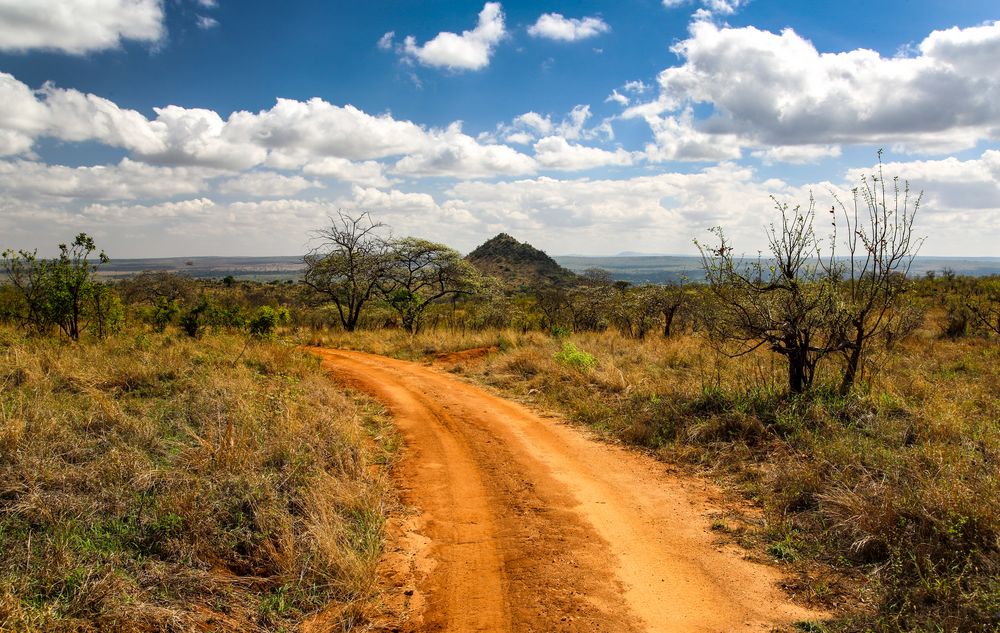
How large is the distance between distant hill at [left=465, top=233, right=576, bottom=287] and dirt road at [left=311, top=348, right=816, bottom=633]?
232 feet

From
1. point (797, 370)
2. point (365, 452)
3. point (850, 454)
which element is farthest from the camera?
point (797, 370)

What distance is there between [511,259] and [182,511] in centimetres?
8440

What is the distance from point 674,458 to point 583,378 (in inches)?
160

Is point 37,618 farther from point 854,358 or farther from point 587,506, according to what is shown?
point 854,358

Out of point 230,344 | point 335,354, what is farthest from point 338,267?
point 230,344

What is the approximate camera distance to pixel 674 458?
8.02m

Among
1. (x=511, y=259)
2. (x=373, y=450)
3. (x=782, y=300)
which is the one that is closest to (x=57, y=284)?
(x=373, y=450)

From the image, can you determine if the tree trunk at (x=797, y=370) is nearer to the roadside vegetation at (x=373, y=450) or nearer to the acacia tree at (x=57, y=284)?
the roadside vegetation at (x=373, y=450)

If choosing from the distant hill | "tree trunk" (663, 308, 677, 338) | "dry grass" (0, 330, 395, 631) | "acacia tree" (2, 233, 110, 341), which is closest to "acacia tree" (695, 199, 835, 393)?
"dry grass" (0, 330, 395, 631)

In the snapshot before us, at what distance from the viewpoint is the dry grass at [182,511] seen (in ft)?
12.9

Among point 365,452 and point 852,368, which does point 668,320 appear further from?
point 365,452

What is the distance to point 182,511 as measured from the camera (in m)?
4.95

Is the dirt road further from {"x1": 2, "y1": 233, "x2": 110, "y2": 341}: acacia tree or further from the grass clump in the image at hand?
{"x1": 2, "y1": 233, "x2": 110, "y2": 341}: acacia tree

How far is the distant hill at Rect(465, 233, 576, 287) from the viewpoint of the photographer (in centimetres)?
8300
